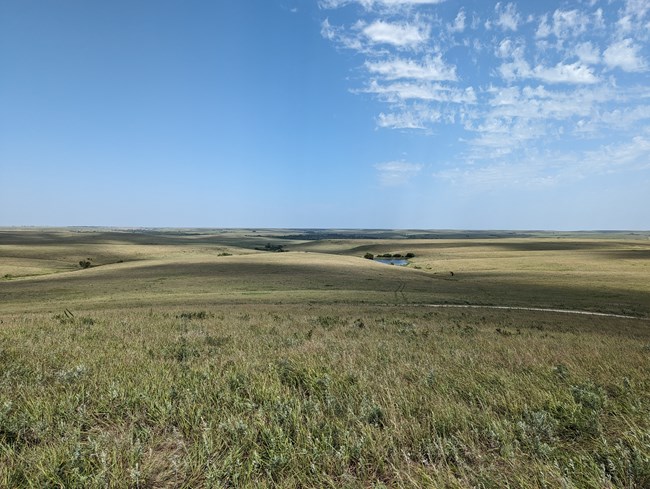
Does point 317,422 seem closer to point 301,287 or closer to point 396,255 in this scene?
point 301,287

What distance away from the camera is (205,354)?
886 centimetres

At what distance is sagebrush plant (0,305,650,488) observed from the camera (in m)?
3.77

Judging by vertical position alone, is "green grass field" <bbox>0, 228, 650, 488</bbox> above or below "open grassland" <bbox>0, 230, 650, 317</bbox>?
above

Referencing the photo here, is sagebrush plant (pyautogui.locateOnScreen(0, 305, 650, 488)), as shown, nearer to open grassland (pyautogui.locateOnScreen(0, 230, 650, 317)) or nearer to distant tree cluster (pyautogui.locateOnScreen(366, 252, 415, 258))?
open grassland (pyautogui.locateOnScreen(0, 230, 650, 317))

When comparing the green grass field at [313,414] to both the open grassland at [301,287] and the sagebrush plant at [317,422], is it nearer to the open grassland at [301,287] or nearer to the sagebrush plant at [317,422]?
the sagebrush plant at [317,422]

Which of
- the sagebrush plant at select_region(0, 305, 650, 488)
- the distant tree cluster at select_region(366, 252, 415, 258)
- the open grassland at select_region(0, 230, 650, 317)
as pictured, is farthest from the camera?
the distant tree cluster at select_region(366, 252, 415, 258)

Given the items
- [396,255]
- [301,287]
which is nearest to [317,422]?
[301,287]

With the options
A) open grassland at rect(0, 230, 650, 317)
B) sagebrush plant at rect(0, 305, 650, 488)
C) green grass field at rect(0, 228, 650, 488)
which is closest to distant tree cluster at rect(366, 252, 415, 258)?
open grassland at rect(0, 230, 650, 317)

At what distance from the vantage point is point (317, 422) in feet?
15.8

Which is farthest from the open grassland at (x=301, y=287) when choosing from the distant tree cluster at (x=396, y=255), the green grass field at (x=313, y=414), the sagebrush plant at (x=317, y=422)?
the distant tree cluster at (x=396, y=255)

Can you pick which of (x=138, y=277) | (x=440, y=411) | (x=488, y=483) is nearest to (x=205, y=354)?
(x=440, y=411)

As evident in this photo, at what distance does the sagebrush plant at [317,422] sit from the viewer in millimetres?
3766

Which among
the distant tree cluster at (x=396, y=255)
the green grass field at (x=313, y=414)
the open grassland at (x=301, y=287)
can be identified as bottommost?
the distant tree cluster at (x=396, y=255)

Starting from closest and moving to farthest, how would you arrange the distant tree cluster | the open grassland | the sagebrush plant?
the sagebrush plant
the open grassland
the distant tree cluster
